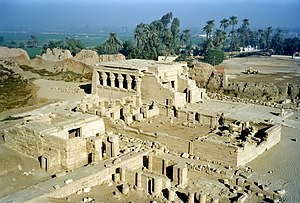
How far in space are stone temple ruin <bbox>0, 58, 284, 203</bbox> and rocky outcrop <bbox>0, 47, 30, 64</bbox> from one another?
98.7 ft

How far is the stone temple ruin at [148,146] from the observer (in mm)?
17297

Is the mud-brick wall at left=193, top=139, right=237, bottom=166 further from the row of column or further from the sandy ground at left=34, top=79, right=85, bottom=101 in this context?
the sandy ground at left=34, top=79, right=85, bottom=101

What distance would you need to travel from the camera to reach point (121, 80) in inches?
1246

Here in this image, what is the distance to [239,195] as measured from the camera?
17.1 metres

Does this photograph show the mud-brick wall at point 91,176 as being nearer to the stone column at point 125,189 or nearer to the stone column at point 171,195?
the stone column at point 125,189

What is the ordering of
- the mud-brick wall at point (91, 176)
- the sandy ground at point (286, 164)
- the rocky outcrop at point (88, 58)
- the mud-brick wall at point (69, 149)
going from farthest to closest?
the rocky outcrop at point (88, 58) < the mud-brick wall at point (69, 149) < the sandy ground at point (286, 164) < the mud-brick wall at point (91, 176)

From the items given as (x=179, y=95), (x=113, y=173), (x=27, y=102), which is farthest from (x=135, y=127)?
(x=27, y=102)

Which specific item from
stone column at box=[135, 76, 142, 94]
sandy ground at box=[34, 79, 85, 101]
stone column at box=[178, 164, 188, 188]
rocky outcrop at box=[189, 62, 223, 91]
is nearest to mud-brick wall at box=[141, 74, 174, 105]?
stone column at box=[135, 76, 142, 94]

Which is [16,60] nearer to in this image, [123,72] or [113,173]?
[123,72]

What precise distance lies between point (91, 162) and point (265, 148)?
999 centimetres

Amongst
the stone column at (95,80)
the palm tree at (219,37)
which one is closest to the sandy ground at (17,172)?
the stone column at (95,80)

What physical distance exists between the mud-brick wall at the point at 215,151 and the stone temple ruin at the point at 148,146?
5 cm

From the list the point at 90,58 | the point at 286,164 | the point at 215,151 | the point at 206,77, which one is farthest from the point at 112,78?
the point at 90,58

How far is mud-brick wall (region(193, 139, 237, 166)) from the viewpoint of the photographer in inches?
797
